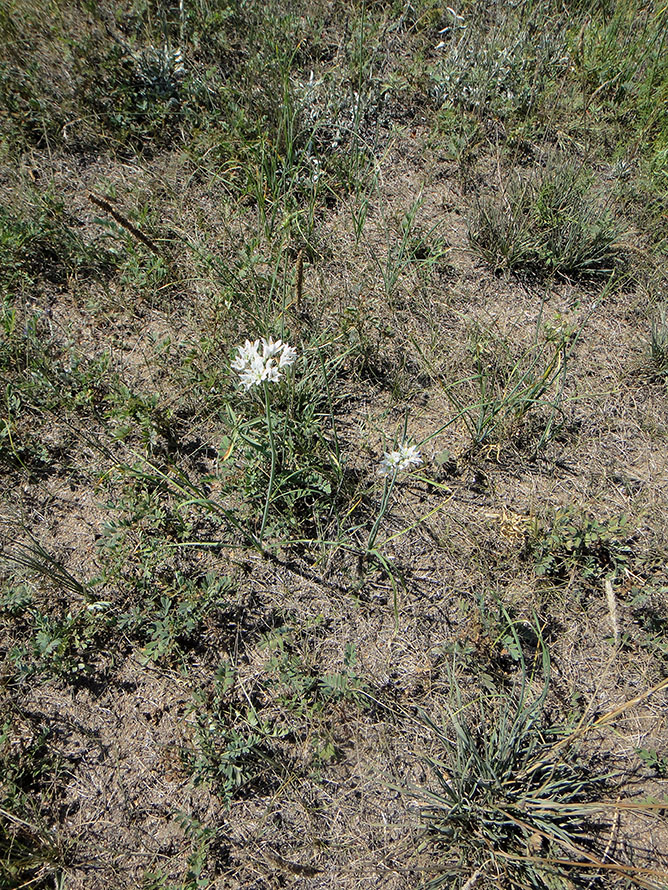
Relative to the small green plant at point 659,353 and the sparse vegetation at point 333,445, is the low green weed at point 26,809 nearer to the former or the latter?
the sparse vegetation at point 333,445

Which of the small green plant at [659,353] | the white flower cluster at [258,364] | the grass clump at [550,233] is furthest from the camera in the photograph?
the grass clump at [550,233]

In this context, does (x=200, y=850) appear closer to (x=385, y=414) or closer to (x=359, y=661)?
(x=359, y=661)

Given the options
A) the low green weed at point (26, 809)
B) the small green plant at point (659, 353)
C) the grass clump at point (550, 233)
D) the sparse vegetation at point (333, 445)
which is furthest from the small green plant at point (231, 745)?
the grass clump at point (550, 233)

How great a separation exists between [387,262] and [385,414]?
84cm

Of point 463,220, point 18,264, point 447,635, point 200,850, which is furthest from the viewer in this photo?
point 463,220

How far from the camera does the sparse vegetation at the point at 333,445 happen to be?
2160mm

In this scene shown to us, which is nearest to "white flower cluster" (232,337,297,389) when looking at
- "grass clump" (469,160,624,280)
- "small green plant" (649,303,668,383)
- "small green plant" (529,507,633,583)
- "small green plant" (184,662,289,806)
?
"small green plant" (184,662,289,806)

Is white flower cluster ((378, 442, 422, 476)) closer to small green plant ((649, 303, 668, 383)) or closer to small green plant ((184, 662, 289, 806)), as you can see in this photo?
small green plant ((184, 662, 289, 806))

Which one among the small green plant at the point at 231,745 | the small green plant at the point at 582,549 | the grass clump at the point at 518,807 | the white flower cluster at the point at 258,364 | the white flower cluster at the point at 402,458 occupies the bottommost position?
the small green plant at the point at 231,745

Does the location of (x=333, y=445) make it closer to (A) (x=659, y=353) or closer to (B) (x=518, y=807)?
(B) (x=518, y=807)

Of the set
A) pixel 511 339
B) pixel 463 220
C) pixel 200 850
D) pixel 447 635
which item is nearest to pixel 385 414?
pixel 511 339

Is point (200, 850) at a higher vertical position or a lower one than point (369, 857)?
lower

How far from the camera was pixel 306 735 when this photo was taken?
2258 mm

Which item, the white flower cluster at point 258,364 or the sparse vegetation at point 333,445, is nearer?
the sparse vegetation at point 333,445
